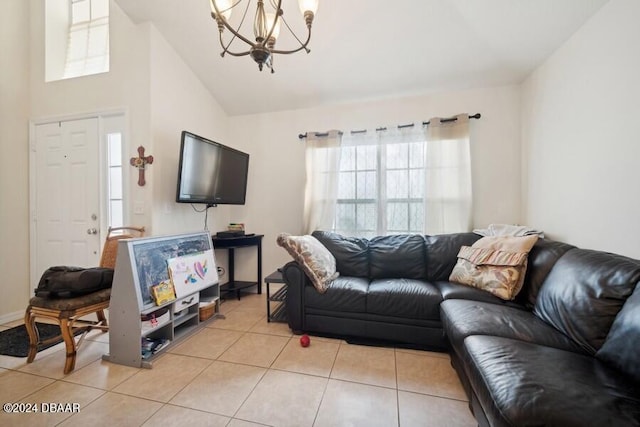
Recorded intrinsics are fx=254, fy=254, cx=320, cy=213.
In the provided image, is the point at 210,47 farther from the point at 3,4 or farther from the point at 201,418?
the point at 201,418

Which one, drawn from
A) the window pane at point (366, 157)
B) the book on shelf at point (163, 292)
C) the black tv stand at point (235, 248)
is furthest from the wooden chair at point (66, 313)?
the window pane at point (366, 157)

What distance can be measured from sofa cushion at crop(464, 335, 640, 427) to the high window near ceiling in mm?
4096

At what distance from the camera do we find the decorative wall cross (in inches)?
95.0

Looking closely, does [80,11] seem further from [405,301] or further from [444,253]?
[444,253]

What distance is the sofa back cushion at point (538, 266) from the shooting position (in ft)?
5.92

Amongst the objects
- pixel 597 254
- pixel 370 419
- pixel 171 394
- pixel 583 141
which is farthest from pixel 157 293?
pixel 583 141

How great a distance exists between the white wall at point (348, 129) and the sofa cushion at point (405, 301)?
128 cm

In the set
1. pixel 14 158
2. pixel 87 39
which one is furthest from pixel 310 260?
pixel 87 39

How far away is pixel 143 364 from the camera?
1793mm

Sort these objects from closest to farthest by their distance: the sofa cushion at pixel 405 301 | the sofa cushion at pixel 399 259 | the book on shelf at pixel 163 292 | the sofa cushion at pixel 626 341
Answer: the sofa cushion at pixel 626 341 → the book on shelf at pixel 163 292 → the sofa cushion at pixel 405 301 → the sofa cushion at pixel 399 259

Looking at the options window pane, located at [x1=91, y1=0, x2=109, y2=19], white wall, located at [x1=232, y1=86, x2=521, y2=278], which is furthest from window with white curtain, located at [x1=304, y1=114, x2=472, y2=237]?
window pane, located at [x1=91, y1=0, x2=109, y2=19]

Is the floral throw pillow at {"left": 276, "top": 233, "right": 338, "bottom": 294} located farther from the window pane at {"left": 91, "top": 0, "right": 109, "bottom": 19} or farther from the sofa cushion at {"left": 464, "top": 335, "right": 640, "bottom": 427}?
the window pane at {"left": 91, "top": 0, "right": 109, "bottom": 19}

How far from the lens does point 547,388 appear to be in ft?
3.07

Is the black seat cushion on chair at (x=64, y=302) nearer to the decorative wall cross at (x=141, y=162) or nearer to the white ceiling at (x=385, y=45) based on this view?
the decorative wall cross at (x=141, y=162)
